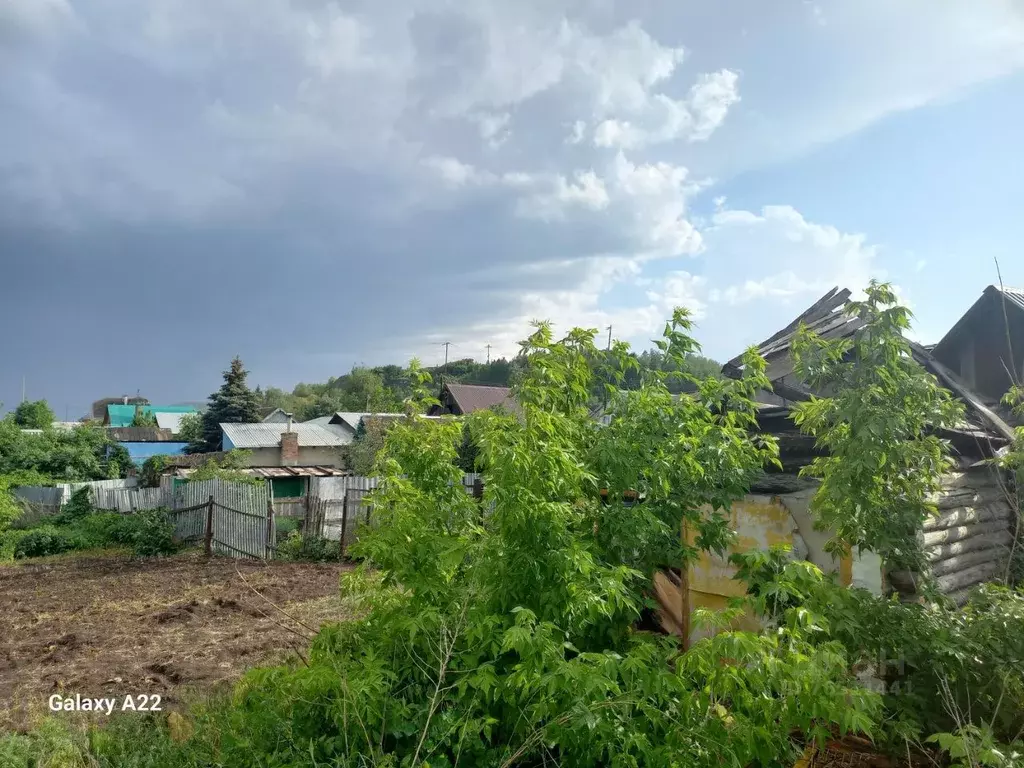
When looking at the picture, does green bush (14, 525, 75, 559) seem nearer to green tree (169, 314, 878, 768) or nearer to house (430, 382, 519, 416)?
green tree (169, 314, 878, 768)

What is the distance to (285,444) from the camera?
2794cm

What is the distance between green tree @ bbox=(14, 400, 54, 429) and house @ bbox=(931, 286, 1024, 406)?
151 ft

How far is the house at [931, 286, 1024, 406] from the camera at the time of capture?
8047 mm

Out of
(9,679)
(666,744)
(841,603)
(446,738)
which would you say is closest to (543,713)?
(666,744)

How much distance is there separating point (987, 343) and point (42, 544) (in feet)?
69.8

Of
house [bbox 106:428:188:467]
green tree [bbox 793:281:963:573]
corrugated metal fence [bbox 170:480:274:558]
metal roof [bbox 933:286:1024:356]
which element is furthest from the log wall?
house [bbox 106:428:188:467]

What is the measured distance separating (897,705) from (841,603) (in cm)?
69

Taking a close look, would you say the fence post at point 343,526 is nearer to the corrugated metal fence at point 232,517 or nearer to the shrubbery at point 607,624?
the corrugated metal fence at point 232,517

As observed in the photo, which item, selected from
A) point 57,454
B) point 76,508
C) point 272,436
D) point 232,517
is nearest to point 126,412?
point 57,454

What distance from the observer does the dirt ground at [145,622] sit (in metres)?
7.15

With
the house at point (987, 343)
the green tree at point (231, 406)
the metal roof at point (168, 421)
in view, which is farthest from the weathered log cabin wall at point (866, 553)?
the metal roof at point (168, 421)

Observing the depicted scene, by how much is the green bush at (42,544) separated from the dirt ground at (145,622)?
183 cm

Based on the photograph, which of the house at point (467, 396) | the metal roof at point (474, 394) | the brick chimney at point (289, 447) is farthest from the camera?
the metal roof at point (474, 394)

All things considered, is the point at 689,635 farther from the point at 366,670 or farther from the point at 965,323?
the point at 965,323
